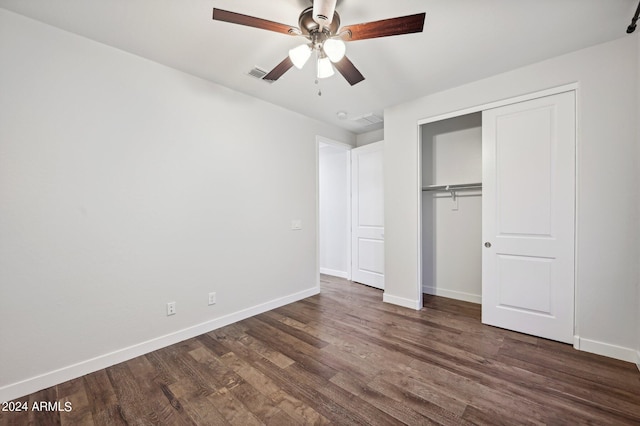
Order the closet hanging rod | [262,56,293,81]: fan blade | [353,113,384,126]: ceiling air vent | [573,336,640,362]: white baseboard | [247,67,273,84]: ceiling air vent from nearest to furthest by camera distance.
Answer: [262,56,293,81]: fan blade
[573,336,640,362]: white baseboard
[247,67,273,84]: ceiling air vent
the closet hanging rod
[353,113,384,126]: ceiling air vent

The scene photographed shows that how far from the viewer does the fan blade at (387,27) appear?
1512 mm

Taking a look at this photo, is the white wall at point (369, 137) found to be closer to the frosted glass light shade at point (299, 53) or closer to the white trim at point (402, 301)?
the white trim at point (402, 301)

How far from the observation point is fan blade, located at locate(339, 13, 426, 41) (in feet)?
4.96

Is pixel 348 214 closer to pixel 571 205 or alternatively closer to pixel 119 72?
pixel 571 205

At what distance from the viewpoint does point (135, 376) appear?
208cm

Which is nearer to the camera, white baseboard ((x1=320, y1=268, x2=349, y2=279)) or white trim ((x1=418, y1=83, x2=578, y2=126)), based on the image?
white trim ((x1=418, y1=83, x2=578, y2=126))

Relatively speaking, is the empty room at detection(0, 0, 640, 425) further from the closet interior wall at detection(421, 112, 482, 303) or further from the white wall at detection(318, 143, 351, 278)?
the white wall at detection(318, 143, 351, 278)

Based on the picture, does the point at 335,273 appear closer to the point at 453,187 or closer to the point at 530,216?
the point at 453,187

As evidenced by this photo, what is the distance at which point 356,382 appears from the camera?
1972 millimetres

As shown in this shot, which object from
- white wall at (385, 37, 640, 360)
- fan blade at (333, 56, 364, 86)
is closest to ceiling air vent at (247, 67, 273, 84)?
fan blade at (333, 56, 364, 86)

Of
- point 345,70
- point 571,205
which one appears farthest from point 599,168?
point 345,70

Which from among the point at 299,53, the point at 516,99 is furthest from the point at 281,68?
the point at 516,99

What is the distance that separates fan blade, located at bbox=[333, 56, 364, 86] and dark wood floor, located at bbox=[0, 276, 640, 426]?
2.33 meters

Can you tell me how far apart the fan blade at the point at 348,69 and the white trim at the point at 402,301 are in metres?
2.74
